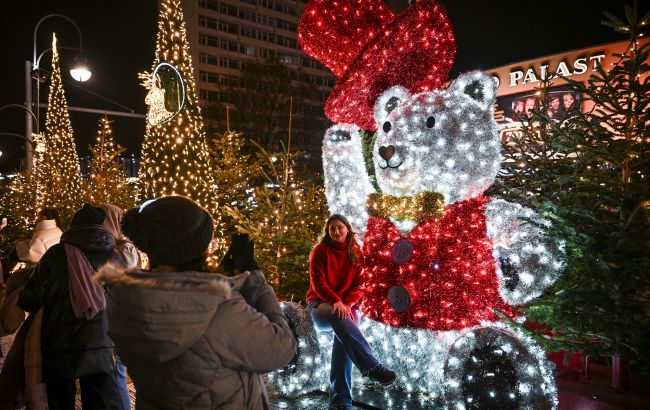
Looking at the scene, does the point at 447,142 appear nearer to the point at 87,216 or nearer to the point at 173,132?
the point at 87,216

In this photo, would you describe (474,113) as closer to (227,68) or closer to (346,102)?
(346,102)

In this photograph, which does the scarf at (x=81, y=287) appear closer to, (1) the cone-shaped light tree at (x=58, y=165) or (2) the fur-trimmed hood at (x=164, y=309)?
(2) the fur-trimmed hood at (x=164, y=309)

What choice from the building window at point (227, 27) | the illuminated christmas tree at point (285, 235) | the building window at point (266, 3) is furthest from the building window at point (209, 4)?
the illuminated christmas tree at point (285, 235)

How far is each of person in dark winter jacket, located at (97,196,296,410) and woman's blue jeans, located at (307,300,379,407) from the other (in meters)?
2.67

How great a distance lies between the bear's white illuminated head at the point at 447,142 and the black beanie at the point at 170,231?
326 cm

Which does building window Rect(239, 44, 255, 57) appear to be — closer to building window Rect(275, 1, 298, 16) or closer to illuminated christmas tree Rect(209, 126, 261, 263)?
building window Rect(275, 1, 298, 16)

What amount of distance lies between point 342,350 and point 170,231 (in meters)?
3.25

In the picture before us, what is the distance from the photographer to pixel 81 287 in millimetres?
3850

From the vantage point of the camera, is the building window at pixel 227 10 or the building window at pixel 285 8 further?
the building window at pixel 285 8

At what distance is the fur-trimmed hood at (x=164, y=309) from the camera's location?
187cm

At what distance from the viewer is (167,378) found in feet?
6.44

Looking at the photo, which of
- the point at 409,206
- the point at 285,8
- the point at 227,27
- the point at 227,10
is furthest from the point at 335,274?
the point at 285,8

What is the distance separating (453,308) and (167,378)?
3.41 meters

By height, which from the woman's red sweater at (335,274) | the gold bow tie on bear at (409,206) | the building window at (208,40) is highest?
the building window at (208,40)
